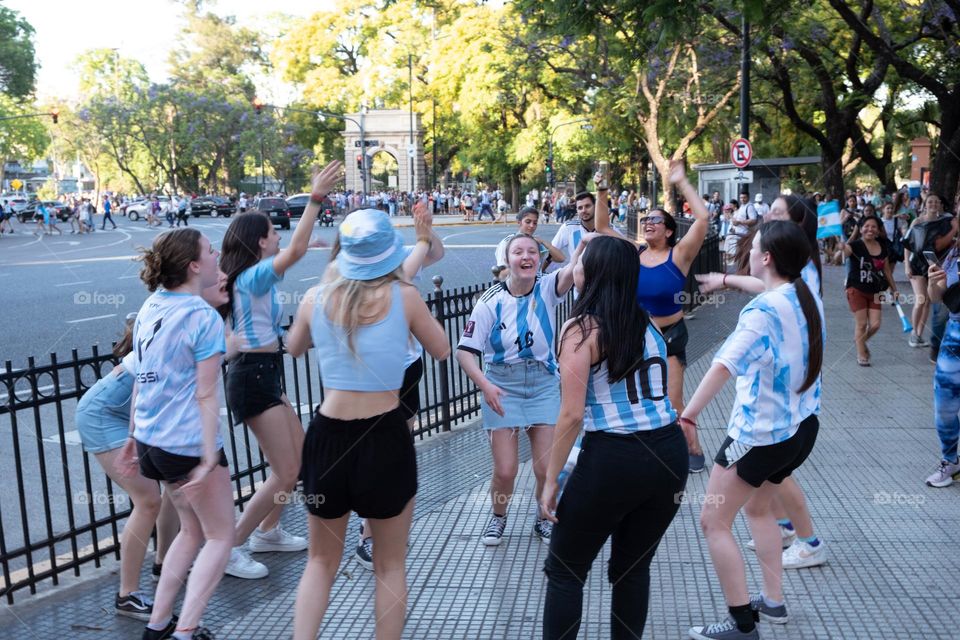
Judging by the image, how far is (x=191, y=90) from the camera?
7044 cm

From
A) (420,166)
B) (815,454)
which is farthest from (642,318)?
(420,166)

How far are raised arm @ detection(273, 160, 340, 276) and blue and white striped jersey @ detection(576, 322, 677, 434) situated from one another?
158cm

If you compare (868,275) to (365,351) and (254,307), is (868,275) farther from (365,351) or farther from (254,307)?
(365,351)

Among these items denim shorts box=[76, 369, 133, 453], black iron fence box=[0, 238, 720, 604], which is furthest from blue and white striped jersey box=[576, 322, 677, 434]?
denim shorts box=[76, 369, 133, 453]

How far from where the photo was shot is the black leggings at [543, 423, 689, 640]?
322 cm

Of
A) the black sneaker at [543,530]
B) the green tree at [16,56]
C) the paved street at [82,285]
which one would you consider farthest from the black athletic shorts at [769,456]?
the green tree at [16,56]

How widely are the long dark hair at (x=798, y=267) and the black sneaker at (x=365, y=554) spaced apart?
7.84 feet

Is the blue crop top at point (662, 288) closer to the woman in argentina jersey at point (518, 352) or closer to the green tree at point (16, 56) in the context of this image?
the woman in argentina jersey at point (518, 352)

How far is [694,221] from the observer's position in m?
5.79

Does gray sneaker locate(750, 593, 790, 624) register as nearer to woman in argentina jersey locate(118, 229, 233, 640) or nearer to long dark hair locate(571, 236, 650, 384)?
long dark hair locate(571, 236, 650, 384)

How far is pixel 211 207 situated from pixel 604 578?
200 feet

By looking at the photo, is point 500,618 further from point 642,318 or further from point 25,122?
point 25,122

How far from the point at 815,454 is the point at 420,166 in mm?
60918

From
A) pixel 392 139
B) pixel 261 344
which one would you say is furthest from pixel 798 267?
pixel 392 139
